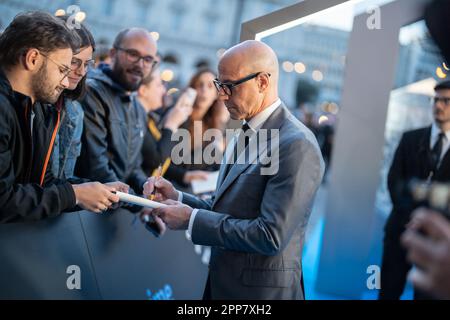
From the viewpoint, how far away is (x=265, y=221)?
2.11 meters

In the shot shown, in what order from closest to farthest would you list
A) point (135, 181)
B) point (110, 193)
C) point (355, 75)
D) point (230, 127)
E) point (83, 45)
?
point (110, 193) < point (83, 45) < point (230, 127) < point (135, 181) < point (355, 75)

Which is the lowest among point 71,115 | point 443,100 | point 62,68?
point 71,115

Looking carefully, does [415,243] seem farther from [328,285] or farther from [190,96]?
[328,285]

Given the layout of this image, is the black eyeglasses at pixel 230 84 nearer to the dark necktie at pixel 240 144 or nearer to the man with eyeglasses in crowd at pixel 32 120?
the dark necktie at pixel 240 144

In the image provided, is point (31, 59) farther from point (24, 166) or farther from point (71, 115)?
point (71, 115)

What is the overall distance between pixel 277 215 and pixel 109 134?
1789mm

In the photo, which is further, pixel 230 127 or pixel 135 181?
pixel 135 181

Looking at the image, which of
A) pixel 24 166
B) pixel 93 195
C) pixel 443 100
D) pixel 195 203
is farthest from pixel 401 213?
pixel 24 166

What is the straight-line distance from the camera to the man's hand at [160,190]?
106 inches

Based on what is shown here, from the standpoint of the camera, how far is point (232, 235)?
215 centimetres

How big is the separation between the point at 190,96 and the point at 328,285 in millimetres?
2431

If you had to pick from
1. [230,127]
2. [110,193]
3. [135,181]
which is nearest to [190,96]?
[135,181]

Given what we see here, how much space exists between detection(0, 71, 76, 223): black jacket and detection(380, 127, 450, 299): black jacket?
2.61m
